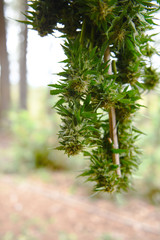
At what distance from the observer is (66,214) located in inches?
123

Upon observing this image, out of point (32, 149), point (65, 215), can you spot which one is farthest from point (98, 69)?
point (32, 149)

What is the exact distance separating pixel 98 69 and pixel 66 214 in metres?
3.12

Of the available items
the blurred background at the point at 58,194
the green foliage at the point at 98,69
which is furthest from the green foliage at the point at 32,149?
the green foliage at the point at 98,69

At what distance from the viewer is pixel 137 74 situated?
0.54 m

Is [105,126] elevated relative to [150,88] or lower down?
lower down

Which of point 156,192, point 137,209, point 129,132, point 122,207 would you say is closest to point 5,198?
point 122,207

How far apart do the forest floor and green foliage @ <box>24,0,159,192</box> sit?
2.39 metres

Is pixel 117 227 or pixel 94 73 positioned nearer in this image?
pixel 94 73

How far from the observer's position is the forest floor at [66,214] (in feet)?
8.58

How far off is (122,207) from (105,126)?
131 inches

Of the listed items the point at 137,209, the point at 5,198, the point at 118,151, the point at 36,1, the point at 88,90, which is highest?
the point at 36,1

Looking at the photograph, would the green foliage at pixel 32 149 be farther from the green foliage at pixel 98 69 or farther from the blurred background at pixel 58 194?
the green foliage at pixel 98 69

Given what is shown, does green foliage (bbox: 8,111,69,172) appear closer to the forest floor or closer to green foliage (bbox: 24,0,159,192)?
the forest floor

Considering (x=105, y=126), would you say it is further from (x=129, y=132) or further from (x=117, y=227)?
(x=117, y=227)
